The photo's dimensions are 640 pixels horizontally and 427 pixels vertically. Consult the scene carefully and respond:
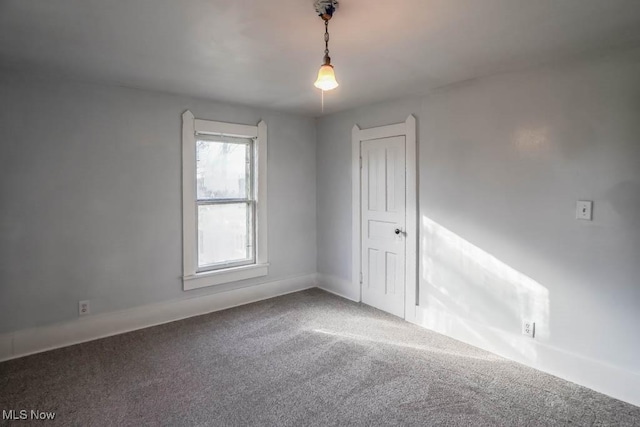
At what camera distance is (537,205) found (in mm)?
2805

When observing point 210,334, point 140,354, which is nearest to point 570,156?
point 210,334

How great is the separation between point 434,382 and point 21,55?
12.5 ft

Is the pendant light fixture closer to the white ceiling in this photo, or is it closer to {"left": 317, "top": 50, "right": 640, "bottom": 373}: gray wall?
the white ceiling

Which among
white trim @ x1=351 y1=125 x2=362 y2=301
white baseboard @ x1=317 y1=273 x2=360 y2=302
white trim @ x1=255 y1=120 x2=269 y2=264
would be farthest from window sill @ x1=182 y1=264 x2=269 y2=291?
white trim @ x1=351 y1=125 x2=362 y2=301

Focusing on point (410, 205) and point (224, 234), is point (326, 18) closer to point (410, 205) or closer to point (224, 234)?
point (410, 205)

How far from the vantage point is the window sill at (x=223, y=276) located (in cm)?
389

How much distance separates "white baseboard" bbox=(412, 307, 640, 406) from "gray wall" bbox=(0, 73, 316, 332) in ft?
8.38

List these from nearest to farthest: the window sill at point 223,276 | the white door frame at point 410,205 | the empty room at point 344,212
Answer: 1. the empty room at point 344,212
2. the white door frame at point 410,205
3. the window sill at point 223,276

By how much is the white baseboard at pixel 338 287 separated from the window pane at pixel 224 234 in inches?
42.4

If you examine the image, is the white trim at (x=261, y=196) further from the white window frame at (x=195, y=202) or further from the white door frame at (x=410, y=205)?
the white door frame at (x=410, y=205)

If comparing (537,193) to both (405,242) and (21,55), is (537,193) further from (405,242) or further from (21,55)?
(21,55)

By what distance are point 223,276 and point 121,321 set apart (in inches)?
42.7

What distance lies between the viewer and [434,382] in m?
2.61

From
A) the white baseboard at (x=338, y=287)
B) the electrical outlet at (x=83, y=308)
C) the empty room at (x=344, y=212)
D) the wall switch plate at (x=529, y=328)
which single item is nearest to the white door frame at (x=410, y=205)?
the empty room at (x=344, y=212)
